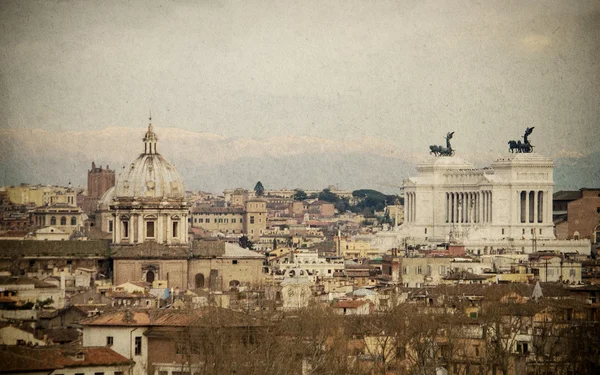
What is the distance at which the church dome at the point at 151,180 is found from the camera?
89188 millimetres

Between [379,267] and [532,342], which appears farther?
[379,267]

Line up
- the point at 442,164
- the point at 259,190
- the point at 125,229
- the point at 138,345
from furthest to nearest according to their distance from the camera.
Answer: the point at 259,190, the point at 442,164, the point at 125,229, the point at 138,345

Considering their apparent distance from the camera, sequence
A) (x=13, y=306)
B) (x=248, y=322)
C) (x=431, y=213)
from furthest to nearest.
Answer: (x=431, y=213) → (x=13, y=306) → (x=248, y=322)

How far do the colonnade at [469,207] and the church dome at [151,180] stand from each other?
107ft

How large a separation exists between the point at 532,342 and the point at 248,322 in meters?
6.93

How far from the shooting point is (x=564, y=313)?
5431 centimetres

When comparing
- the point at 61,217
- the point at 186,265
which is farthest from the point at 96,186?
the point at 186,265

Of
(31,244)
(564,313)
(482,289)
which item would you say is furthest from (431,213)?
(564,313)

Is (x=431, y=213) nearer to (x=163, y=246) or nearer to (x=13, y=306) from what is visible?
(x=163, y=246)

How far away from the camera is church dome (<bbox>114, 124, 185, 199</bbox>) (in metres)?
89.2

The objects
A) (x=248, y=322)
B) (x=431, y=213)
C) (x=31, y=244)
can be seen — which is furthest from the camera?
(x=431, y=213)

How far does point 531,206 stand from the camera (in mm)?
119438

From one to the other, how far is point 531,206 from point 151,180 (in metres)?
34.7

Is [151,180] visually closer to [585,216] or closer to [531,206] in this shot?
[585,216]
